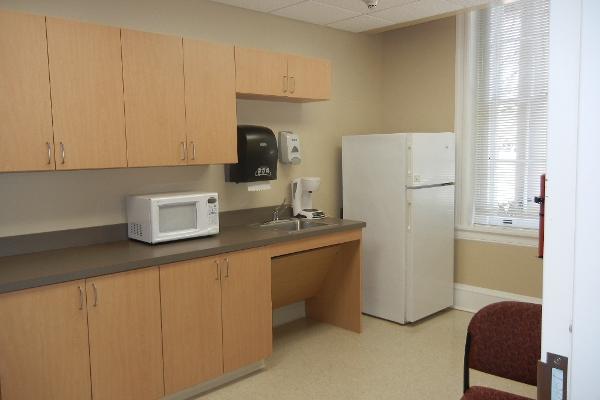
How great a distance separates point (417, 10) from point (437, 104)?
1.09m

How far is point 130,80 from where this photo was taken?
9.74 feet

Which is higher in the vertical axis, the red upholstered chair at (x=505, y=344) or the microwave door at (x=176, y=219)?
the microwave door at (x=176, y=219)

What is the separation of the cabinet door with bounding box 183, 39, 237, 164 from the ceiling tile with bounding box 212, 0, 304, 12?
539mm

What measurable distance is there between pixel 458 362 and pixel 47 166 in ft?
9.99

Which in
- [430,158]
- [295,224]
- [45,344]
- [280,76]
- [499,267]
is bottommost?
[499,267]

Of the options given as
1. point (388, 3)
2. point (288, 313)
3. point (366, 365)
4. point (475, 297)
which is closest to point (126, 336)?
point (366, 365)

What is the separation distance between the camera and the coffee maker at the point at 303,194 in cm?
422

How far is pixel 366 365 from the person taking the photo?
142 inches

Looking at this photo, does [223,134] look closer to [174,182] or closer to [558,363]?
[174,182]

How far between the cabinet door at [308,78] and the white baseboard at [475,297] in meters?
2.28

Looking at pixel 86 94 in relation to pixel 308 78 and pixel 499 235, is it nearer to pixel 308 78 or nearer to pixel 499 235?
pixel 308 78

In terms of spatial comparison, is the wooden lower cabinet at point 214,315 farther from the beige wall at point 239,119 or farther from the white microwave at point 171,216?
the beige wall at point 239,119

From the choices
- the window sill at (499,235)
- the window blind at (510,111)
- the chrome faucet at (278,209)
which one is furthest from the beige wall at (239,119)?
the window sill at (499,235)

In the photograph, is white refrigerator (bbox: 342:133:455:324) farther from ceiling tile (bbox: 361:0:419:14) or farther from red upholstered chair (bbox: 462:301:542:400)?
red upholstered chair (bbox: 462:301:542:400)
